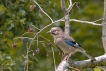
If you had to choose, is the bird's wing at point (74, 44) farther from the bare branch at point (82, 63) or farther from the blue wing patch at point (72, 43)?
the bare branch at point (82, 63)

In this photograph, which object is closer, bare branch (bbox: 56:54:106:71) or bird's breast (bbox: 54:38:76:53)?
bare branch (bbox: 56:54:106:71)

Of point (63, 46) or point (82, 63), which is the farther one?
point (63, 46)

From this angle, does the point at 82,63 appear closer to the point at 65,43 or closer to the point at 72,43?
the point at 72,43

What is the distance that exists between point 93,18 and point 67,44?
637cm

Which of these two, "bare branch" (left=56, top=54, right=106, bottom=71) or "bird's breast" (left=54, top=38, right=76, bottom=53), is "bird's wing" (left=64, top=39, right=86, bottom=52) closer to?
"bird's breast" (left=54, top=38, right=76, bottom=53)

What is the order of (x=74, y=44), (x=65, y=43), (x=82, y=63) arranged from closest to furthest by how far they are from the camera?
(x=82, y=63) → (x=74, y=44) → (x=65, y=43)

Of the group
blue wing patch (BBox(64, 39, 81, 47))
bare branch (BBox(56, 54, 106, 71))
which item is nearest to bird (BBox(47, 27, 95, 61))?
blue wing patch (BBox(64, 39, 81, 47))

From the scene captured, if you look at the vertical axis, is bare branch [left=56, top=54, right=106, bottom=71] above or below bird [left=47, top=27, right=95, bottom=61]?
below

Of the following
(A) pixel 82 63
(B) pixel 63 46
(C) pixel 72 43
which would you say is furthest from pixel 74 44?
(A) pixel 82 63

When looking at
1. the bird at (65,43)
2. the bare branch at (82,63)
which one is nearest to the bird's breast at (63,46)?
the bird at (65,43)

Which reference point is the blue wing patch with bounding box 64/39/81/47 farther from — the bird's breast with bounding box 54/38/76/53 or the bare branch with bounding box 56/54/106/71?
the bare branch with bounding box 56/54/106/71

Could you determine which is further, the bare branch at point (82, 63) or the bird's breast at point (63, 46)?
the bird's breast at point (63, 46)

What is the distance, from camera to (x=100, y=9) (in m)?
13.5

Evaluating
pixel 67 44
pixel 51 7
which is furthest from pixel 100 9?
pixel 67 44
